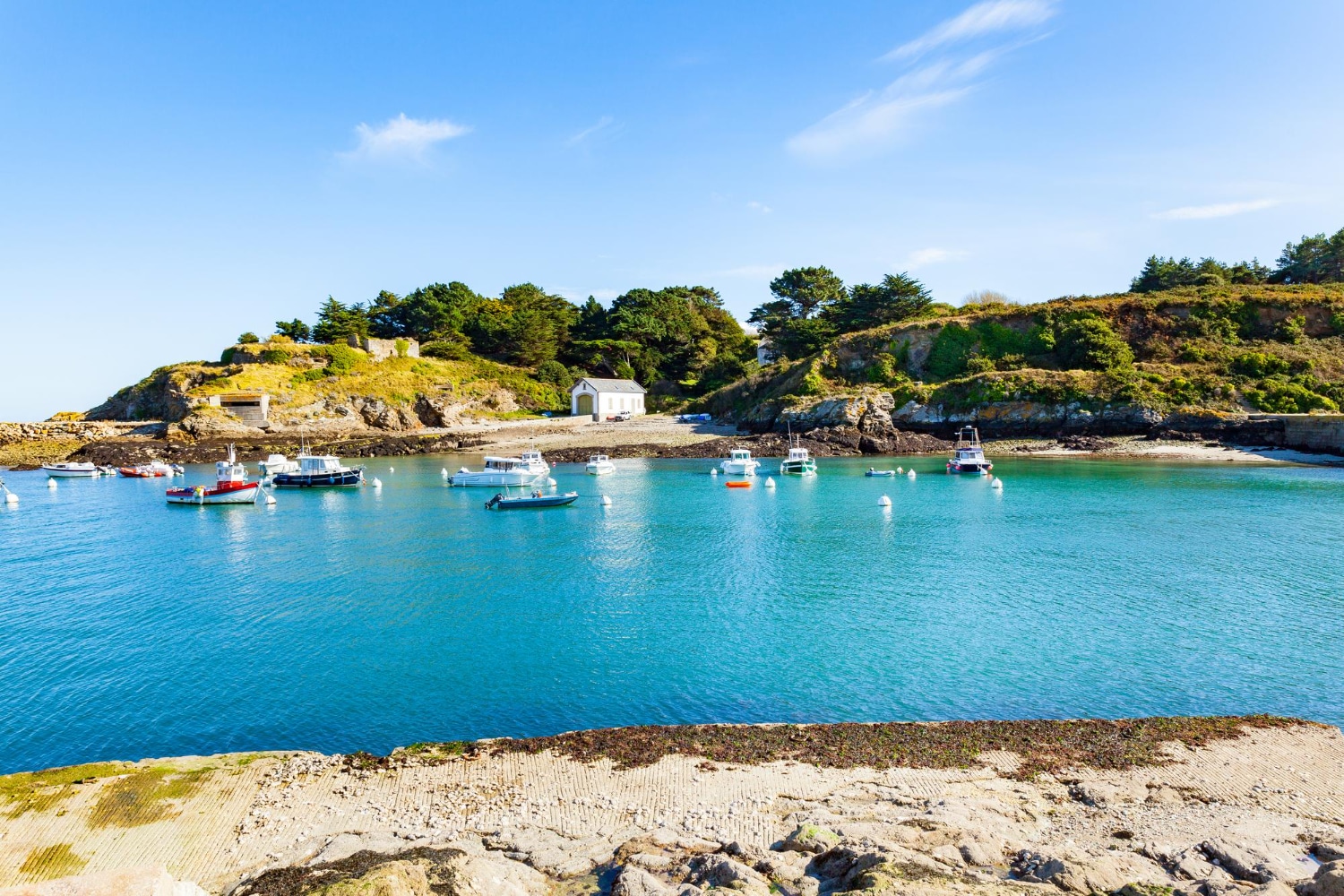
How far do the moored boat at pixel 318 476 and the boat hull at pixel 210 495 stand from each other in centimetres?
632

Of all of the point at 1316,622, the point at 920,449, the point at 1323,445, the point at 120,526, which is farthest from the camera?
the point at 920,449

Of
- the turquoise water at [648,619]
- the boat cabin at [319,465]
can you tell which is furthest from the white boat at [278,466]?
the turquoise water at [648,619]

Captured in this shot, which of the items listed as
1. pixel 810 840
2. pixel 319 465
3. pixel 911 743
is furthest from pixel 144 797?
pixel 319 465

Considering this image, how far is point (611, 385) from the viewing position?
85875 millimetres

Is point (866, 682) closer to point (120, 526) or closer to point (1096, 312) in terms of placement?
point (120, 526)

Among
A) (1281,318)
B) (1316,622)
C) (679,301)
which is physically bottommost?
(1316,622)

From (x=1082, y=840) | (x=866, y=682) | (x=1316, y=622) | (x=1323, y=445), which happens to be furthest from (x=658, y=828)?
(x=1323, y=445)

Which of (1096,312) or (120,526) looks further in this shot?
(1096,312)

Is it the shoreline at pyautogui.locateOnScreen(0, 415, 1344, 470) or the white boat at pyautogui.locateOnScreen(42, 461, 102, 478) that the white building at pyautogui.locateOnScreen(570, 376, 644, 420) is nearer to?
the shoreline at pyautogui.locateOnScreen(0, 415, 1344, 470)

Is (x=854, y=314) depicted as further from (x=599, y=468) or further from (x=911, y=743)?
(x=911, y=743)

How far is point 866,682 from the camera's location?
1524 cm

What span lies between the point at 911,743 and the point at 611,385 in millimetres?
75521

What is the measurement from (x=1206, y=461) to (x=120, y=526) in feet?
221

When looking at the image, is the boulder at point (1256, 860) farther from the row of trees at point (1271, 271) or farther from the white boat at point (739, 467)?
the row of trees at point (1271, 271)
